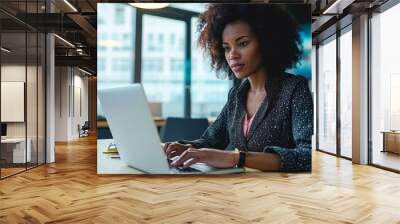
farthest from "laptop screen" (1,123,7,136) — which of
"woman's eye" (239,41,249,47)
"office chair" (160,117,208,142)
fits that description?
"woman's eye" (239,41,249,47)

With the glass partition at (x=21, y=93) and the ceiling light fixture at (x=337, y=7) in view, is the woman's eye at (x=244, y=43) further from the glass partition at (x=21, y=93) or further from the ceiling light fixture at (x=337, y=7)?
the glass partition at (x=21, y=93)

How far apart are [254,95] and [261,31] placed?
1010 millimetres

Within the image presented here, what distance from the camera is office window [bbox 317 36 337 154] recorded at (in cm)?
1012

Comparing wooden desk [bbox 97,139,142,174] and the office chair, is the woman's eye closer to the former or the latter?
the office chair

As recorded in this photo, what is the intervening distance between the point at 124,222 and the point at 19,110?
4.43 meters

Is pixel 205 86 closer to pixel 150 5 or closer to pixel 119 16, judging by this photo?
pixel 150 5

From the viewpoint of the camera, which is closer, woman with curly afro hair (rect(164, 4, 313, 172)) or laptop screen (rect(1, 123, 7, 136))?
woman with curly afro hair (rect(164, 4, 313, 172))

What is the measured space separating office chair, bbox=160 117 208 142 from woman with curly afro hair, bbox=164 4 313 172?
10 centimetres

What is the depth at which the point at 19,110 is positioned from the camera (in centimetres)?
723

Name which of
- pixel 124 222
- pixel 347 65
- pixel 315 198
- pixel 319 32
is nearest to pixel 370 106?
pixel 347 65

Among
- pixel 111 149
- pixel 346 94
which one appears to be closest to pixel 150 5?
pixel 111 149

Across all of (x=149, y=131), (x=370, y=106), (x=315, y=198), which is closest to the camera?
(x=315, y=198)

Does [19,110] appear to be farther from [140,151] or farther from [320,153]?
[320,153]

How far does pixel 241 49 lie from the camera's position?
20.7 feet
